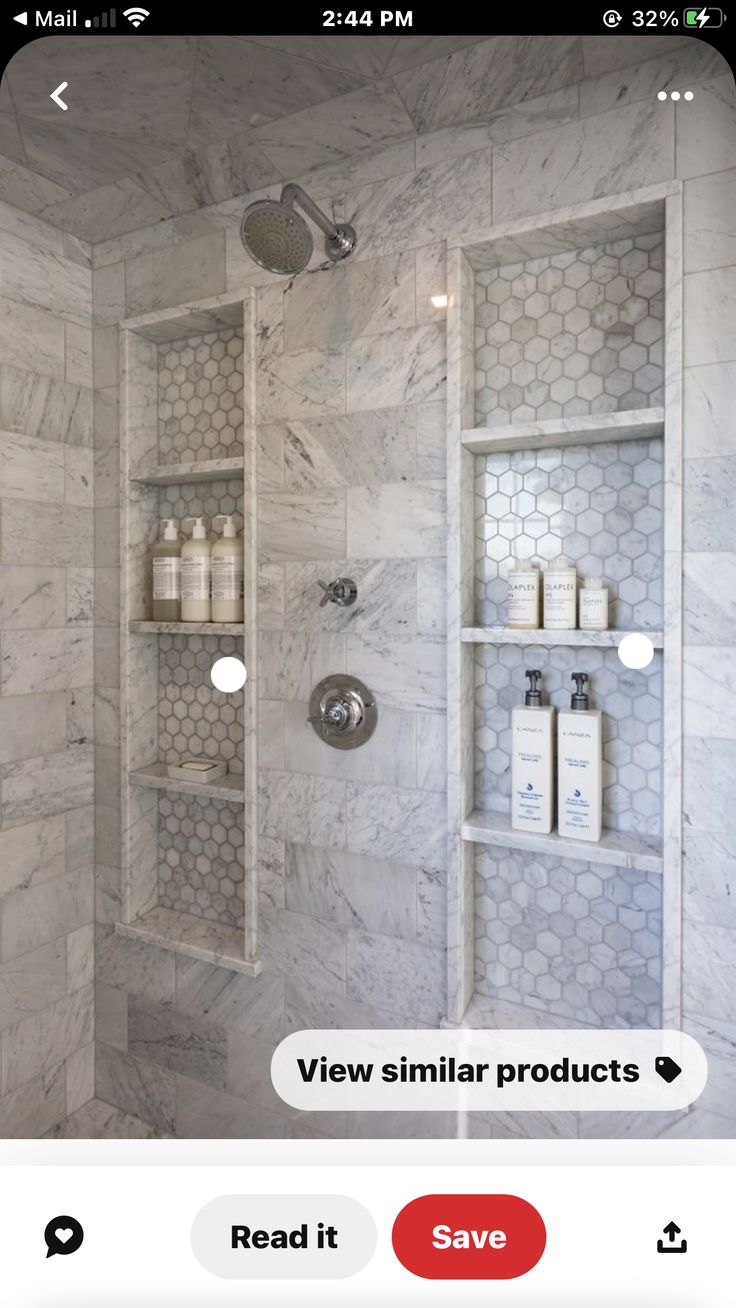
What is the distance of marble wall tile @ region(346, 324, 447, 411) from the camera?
89 centimetres

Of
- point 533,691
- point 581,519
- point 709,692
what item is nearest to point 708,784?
point 709,692

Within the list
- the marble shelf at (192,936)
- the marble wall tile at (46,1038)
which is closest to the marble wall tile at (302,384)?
the marble shelf at (192,936)

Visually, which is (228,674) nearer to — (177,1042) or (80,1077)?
(177,1042)

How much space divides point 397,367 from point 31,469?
0.62 metres

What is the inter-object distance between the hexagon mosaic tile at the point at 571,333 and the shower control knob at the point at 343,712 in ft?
1.32

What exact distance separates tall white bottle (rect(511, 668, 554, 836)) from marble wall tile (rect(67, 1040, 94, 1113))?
2.91 ft

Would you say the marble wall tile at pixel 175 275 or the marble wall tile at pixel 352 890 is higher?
the marble wall tile at pixel 175 275

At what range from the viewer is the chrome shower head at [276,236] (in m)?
0.73

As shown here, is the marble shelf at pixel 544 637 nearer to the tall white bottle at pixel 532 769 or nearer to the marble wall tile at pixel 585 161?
the tall white bottle at pixel 532 769

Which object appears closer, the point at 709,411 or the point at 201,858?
the point at 709,411

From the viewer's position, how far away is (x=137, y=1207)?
1.43 ft

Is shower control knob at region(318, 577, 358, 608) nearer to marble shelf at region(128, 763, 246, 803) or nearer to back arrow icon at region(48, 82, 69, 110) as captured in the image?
marble shelf at region(128, 763, 246, 803)

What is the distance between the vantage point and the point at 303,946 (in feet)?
3.23
